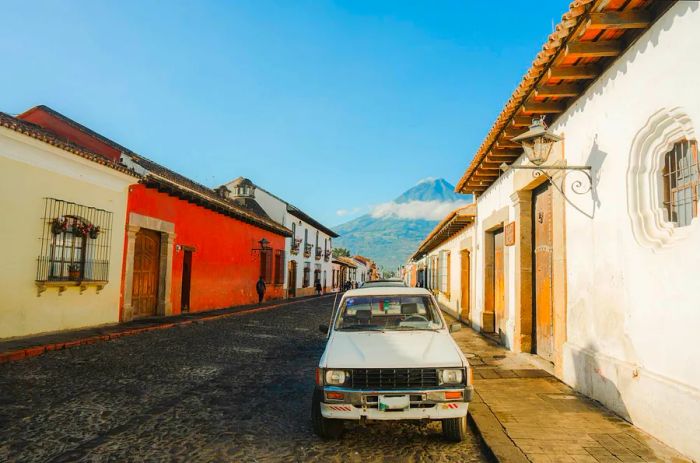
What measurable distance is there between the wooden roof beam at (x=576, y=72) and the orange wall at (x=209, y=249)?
11526mm

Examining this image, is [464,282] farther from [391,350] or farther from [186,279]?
[391,350]

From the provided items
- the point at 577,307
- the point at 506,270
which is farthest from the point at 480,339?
the point at 577,307

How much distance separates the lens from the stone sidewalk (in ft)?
11.5

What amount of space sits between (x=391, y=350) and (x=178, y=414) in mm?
2401

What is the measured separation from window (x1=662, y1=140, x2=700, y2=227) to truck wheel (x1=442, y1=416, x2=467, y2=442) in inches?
104

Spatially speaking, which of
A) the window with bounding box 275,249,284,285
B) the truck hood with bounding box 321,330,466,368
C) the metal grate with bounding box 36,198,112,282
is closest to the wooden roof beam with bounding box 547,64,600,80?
the truck hood with bounding box 321,330,466,368

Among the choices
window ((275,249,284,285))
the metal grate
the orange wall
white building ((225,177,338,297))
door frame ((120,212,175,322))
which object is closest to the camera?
the metal grate

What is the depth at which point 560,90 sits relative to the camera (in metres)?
5.73

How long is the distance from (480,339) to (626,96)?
6.94m

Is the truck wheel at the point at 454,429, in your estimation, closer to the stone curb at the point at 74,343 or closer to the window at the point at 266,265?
the stone curb at the point at 74,343

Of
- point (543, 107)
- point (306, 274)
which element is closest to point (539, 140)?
point (543, 107)

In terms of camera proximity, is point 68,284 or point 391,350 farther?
point 68,284

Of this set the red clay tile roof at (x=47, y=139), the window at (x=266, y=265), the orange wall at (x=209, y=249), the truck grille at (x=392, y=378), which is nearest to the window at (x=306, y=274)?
the window at (x=266, y=265)

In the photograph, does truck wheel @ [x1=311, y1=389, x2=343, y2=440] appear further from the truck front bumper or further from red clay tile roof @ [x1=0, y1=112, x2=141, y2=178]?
red clay tile roof @ [x1=0, y1=112, x2=141, y2=178]
